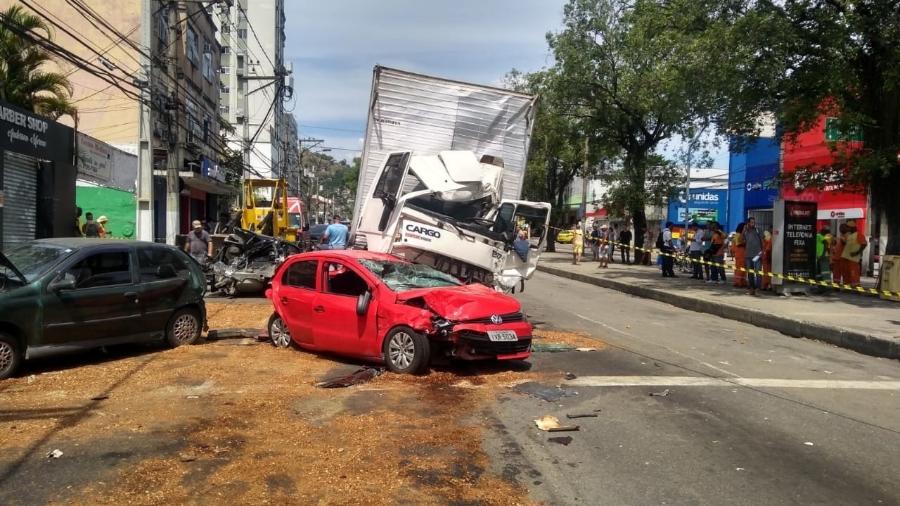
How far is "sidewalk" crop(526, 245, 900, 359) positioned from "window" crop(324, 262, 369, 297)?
25.6 feet

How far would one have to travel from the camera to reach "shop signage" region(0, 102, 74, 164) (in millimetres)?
14773

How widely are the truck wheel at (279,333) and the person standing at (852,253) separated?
1499 centimetres

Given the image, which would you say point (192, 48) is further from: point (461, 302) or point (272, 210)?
point (461, 302)

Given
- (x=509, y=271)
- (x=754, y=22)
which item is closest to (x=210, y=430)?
(x=509, y=271)

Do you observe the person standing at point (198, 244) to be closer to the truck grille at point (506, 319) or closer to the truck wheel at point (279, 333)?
the truck wheel at point (279, 333)

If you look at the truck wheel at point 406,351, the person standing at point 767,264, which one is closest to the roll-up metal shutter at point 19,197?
the truck wheel at point 406,351

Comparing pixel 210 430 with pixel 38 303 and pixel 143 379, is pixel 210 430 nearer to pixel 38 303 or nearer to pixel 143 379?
pixel 143 379

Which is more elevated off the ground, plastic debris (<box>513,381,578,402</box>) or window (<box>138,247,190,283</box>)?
window (<box>138,247,190,283</box>)

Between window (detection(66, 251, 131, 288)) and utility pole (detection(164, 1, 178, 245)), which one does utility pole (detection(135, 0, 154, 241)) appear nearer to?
utility pole (detection(164, 1, 178, 245))

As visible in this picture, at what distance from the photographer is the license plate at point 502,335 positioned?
7.84m

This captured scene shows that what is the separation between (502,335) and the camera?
26.0 feet

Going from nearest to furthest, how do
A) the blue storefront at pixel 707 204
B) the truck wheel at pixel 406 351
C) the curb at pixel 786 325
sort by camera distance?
1. the truck wheel at pixel 406 351
2. the curb at pixel 786 325
3. the blue storefront at pixel 707 204

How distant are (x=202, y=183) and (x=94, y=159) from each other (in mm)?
13489

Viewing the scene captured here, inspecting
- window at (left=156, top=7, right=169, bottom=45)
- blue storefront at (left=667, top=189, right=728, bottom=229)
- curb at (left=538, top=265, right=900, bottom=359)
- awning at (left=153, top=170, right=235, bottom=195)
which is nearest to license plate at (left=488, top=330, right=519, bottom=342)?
curb at (left=538, top=265, right=900, bottom=359)
